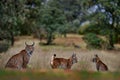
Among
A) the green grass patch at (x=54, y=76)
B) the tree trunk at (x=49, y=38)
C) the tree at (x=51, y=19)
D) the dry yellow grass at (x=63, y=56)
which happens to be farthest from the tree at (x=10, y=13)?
the tree at (x=51, y=19)

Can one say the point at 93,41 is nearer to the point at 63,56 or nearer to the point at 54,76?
the point at 63,56

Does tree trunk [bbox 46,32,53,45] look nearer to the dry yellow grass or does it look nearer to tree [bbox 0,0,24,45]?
tree [bbox 0,0,24,45]

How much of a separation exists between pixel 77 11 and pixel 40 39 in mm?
28280

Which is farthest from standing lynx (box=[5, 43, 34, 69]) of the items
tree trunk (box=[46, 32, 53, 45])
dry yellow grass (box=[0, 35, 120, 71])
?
tree trunk (box=[46, 32, 53, 45])

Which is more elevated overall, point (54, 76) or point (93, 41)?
point (54, 76)

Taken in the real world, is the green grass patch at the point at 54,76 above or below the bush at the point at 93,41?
above

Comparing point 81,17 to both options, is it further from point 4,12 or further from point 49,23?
point 4,12

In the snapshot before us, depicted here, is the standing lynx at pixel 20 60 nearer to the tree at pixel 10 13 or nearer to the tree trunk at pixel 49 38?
the tree at pixel 10 13

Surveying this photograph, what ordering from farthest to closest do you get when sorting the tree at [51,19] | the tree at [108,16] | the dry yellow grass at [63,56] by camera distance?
the tree at [51,19] → the tree at [108,16] → the dry yellow grass at [63,56]

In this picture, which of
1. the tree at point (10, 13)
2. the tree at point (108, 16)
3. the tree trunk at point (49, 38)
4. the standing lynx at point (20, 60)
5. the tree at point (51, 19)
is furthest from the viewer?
the tree at point (51, 19)

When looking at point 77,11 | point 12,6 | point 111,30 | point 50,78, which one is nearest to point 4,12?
point 12,6

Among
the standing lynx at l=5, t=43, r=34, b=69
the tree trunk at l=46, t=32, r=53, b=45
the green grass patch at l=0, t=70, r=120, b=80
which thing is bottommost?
the tree trunk at l=46, t=32, r=53, b=45

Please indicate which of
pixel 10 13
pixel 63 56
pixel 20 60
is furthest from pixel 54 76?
pixel 10 13

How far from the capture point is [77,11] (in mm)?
77812
